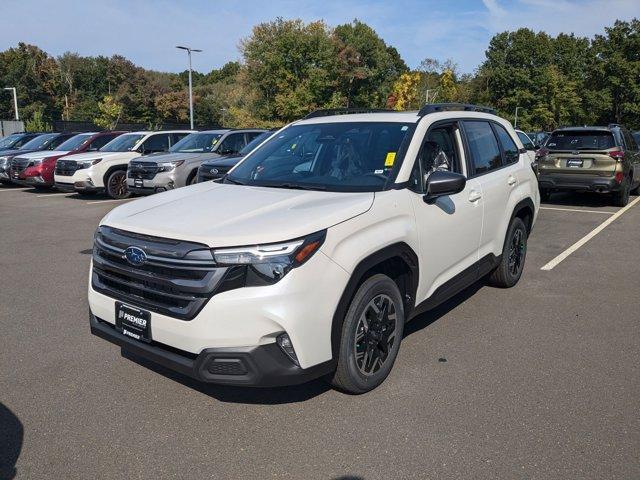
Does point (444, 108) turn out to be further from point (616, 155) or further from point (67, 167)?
point (67, 167)

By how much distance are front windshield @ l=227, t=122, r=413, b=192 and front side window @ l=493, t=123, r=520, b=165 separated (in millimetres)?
1890

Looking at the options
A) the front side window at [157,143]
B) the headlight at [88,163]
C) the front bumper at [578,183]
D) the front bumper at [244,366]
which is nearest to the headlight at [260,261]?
the front bumper at [244,366]

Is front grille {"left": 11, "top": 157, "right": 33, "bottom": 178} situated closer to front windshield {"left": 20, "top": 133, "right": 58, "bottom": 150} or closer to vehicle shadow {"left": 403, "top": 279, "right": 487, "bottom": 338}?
front windshield {"left": 20, "top": 133, "right": 58, "bottom": 150}

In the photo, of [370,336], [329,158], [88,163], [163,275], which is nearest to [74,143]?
[88,163]

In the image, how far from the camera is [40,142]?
19.2m

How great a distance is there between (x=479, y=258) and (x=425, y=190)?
4.17ft

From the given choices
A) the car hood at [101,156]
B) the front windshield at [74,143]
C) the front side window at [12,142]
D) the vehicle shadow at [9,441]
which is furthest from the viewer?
the front side window at [12,142]

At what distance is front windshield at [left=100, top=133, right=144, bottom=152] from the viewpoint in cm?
A: 1485

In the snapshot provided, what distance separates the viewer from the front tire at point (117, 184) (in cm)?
1402

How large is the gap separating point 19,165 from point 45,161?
1191 mm

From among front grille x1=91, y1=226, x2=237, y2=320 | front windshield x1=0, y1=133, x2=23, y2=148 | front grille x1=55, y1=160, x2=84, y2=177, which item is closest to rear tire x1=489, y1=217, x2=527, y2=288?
front grille x1=91, y1=226, x2=237, y2=320

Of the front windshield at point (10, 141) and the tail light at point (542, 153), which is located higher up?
the tail light at point (542, 153)

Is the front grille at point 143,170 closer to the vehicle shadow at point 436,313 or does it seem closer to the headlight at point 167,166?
the headlight at point 167,166

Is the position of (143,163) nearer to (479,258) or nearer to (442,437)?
(479,258)
